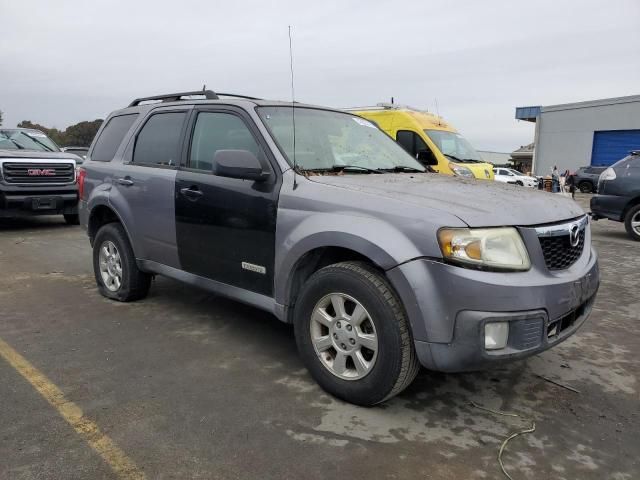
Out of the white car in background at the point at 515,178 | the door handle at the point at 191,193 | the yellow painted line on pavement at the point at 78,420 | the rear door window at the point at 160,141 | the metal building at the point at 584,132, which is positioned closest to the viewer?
the yellow painted line on pavement at the point at 78,420

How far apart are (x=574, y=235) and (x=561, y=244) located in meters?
0.19

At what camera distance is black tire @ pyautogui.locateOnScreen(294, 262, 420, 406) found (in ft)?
8.93

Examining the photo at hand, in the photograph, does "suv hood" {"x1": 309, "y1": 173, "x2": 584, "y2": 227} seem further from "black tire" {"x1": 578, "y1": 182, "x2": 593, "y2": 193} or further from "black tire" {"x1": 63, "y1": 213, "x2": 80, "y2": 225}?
"black tire" {"x1": 578, "y1": 182, "x2": 593, "y2": 193}

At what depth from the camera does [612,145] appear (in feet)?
103

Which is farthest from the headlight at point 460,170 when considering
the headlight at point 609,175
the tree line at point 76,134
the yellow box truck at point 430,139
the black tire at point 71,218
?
the tree line at point 76,134

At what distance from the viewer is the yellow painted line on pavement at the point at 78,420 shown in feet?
7.86

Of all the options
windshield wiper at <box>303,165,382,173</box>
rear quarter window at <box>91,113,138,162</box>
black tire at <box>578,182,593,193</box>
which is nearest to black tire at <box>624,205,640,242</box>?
windshield wiper at <box>303,165,382,173</box>

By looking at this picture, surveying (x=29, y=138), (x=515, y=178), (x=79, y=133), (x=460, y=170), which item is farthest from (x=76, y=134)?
(x=460, y=170)

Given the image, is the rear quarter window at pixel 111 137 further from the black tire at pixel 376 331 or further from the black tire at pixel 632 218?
the black tire at pixel 632 218

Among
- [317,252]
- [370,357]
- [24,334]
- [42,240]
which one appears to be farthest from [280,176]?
[42,240]

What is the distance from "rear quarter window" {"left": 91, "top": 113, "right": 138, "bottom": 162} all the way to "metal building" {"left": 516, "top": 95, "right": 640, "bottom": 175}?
31.4m

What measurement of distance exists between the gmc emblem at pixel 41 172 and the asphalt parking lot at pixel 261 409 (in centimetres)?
543

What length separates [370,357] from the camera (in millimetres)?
3004

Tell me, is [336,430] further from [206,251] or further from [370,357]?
[206,251]
